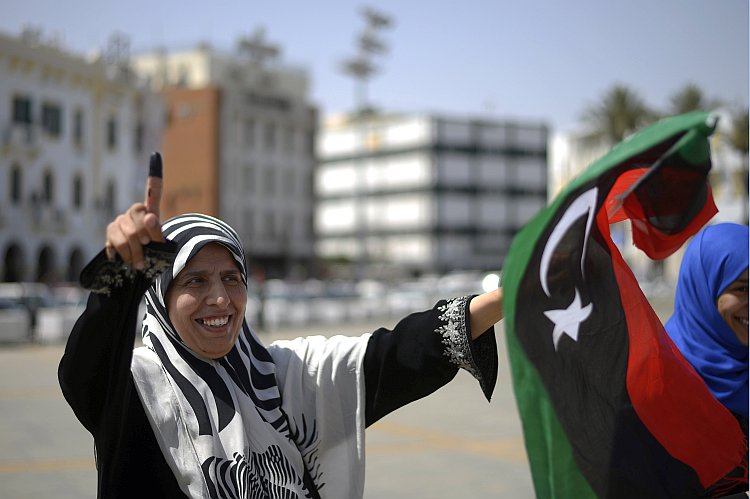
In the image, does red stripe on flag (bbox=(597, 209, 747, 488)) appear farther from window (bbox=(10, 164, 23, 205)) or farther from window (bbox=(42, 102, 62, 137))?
window (bbox=(42, 102, 62, 137))

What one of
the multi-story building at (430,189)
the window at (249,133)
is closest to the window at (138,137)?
the window at (249,133)

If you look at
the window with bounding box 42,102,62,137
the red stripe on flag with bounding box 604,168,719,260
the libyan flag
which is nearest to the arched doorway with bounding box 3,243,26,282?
the window with bounding box 42,102,62,137

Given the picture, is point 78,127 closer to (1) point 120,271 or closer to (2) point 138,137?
(2) point 138,137

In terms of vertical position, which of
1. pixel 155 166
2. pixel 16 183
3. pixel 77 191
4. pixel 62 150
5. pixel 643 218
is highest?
pixel 62 150

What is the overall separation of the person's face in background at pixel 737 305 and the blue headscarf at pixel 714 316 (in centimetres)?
2

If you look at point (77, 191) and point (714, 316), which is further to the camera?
point (77, 191)

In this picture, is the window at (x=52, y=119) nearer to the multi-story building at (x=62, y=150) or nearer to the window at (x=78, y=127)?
the multi-story building at (x=62, y=150)

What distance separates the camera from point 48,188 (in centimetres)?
4025

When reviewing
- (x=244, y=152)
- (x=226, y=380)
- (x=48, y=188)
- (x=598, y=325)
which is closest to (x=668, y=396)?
(x=598, y=325)

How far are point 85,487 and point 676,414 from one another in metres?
5.63

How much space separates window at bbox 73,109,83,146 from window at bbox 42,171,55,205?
76.4 inches

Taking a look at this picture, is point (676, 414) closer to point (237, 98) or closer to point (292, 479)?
point (292, 479)

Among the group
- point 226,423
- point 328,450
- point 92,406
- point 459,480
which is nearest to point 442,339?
point 328,450

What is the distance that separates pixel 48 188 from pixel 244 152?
18.2 meters
